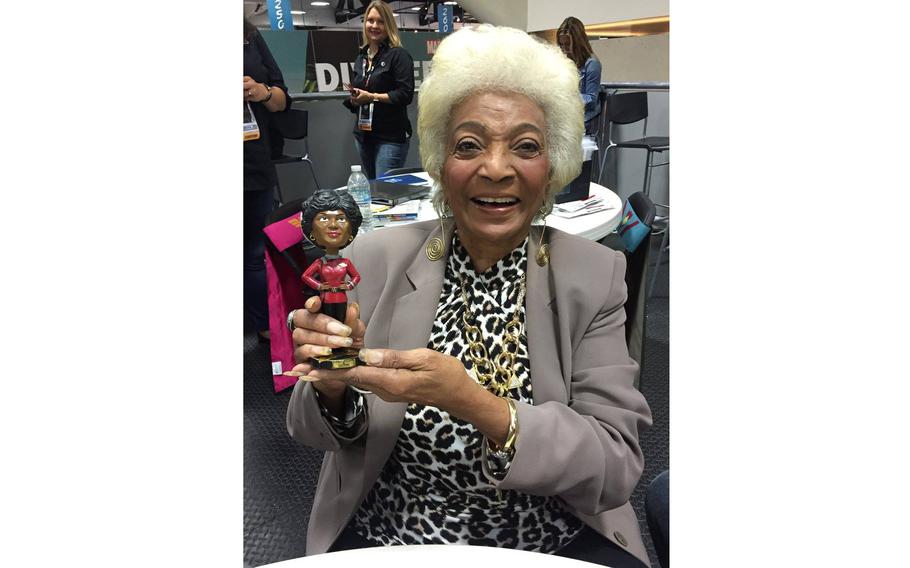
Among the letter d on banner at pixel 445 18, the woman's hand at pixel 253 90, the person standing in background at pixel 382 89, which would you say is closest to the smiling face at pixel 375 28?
the person standing in background at pixel 382 89

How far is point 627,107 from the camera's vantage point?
5.05 m

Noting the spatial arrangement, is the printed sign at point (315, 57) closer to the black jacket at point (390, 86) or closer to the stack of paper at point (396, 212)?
the black jacket at point (390, 86)

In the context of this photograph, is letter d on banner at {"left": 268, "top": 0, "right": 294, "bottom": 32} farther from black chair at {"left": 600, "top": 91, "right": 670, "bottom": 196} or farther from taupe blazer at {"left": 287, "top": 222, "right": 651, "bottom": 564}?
taupe blazer at {"left": 287, "top": 222, "right": 651, "bottom": 564}

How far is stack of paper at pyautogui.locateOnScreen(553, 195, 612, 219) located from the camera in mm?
2414

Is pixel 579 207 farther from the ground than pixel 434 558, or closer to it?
farther from the ground

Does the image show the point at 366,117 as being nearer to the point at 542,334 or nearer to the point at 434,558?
the point at 542,334

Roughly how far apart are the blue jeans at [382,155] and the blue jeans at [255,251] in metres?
1.12

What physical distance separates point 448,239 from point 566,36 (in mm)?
→ 3972

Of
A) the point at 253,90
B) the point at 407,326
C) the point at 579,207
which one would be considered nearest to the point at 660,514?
the point at 407,326

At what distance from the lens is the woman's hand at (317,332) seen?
0.85 meters

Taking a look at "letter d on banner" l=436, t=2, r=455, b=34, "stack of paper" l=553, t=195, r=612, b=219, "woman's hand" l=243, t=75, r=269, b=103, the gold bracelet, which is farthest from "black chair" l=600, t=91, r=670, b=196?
the gold bracelet

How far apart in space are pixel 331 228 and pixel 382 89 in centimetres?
333
